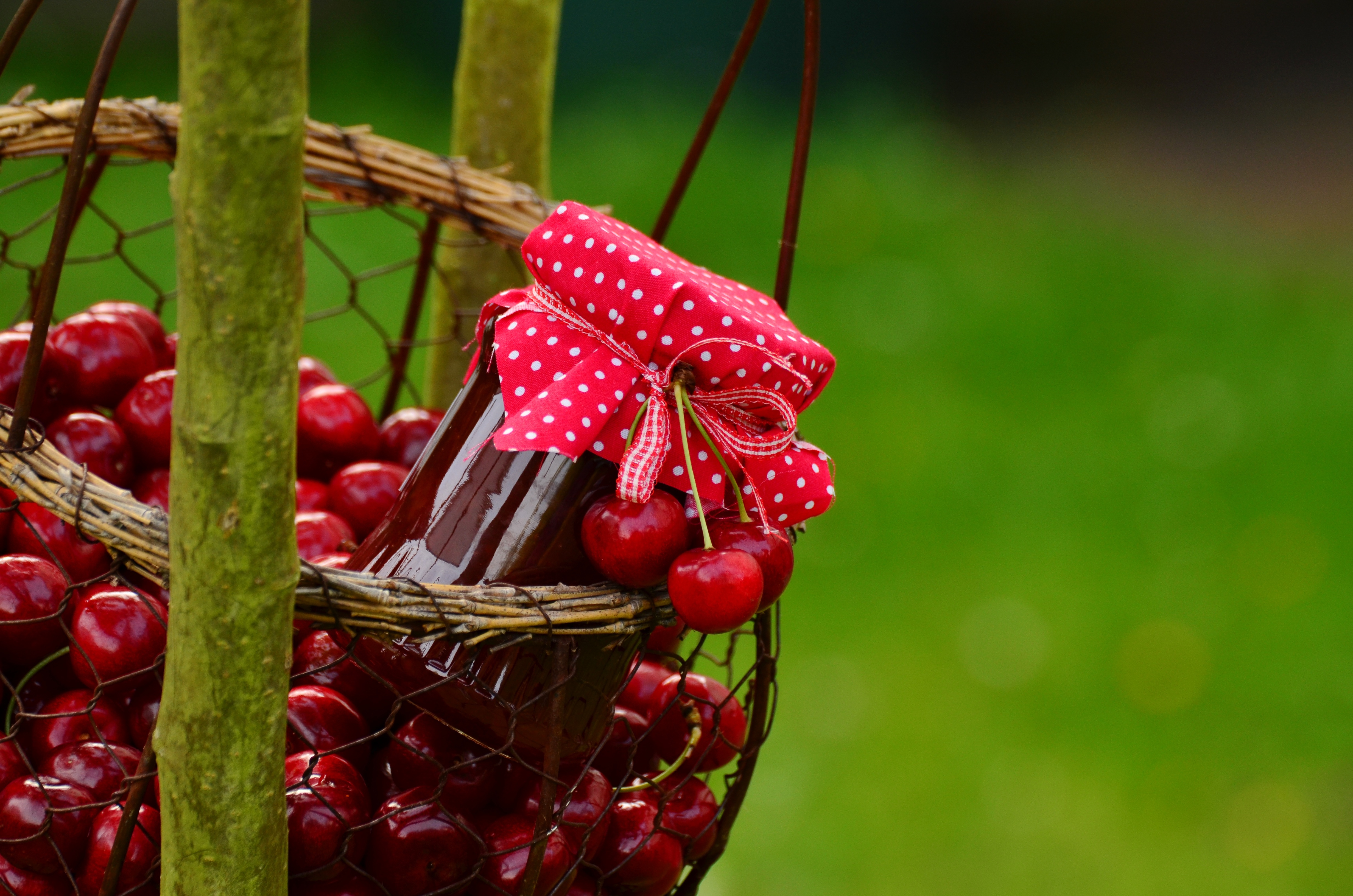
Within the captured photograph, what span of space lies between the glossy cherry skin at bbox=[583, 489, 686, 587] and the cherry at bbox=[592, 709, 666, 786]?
0.14 m

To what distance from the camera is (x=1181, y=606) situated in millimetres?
2100

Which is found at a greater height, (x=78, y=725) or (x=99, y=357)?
(x=99, y=357)

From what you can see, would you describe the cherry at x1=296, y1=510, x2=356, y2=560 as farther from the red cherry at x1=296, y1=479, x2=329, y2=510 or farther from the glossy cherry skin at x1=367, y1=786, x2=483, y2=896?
the glossy cherry skin at x1=367, y1=786, x2=483, y2=896

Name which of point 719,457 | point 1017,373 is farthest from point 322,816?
point 1017,373

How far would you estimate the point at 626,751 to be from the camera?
72 centimetres

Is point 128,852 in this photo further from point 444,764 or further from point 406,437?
point 406,437

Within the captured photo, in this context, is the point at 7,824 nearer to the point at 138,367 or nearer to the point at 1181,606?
the point at 138,367

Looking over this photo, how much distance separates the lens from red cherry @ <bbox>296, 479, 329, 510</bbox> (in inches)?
33.4

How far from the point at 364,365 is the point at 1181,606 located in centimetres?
155

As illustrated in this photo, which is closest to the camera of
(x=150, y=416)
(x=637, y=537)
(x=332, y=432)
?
(x=637, y=537)

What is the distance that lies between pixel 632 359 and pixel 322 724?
0.83 ft

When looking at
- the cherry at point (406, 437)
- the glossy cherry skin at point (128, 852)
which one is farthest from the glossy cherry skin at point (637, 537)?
the cherry at point (406, 437)

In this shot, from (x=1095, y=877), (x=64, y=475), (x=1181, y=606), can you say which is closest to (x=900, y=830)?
(x=1095, y=877)

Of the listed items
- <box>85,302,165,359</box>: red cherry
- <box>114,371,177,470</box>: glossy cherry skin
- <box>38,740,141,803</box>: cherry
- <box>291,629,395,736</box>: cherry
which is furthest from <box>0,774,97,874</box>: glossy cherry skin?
<box>85,302,165,359</box>: red cherry
